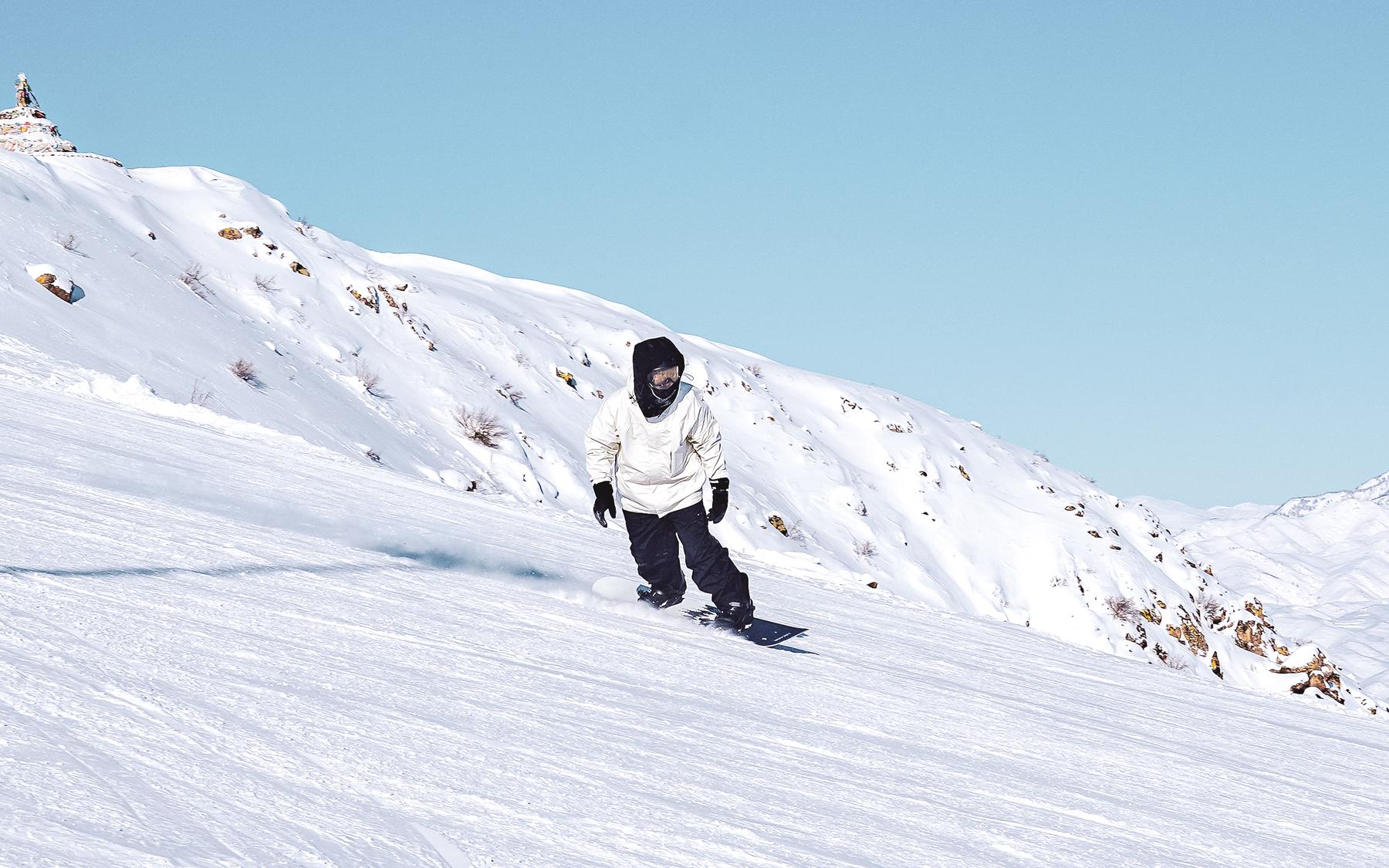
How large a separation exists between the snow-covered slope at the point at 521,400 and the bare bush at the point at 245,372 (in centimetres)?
4

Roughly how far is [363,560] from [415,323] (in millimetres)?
14737

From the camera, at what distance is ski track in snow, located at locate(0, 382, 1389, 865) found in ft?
6.82

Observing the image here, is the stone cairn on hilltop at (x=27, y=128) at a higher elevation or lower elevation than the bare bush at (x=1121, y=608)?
higher

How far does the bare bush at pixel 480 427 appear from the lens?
15.8 metres

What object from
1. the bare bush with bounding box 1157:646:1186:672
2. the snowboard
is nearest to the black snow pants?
the snowboard

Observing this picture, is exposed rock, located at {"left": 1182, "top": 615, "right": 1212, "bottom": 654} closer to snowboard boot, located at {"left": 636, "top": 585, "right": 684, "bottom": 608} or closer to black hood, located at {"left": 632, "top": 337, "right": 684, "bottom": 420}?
snowboard boot, located at {"left": 636, "top": 585, "right": 684, "bottom": 608}

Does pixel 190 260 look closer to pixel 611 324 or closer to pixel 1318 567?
pixel 611 324

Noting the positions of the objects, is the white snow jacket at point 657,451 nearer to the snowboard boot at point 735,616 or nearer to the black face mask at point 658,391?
the black face mask at point 658,391

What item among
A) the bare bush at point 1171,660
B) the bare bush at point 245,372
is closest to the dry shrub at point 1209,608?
the bare bush at point 1171,660

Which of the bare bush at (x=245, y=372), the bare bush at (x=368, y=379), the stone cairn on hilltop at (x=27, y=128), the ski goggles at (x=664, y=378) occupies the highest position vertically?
the stone cairn on hilltop at (x=27, y=128)

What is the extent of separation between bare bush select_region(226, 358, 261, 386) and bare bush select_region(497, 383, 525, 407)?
21.3 ft

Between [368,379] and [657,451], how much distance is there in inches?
425

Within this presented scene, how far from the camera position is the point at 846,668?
517 centimetres

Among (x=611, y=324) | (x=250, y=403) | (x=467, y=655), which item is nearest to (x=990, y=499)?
(x=611, y=324)
